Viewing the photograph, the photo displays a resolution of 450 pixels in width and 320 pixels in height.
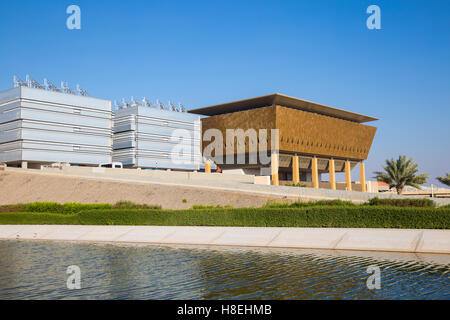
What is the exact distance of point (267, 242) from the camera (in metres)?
20.7

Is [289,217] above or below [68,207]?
below

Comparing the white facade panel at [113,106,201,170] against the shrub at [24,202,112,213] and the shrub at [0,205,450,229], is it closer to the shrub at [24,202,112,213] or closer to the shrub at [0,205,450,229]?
the shrub at [24,202,112,213]

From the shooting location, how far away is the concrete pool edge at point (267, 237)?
18297 mm

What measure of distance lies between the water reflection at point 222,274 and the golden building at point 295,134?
54.4m

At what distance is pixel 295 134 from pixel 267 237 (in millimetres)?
54963

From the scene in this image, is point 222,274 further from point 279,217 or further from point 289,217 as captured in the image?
point 279,217

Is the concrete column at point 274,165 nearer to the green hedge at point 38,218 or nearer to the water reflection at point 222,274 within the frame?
the green hedge at point 38,218

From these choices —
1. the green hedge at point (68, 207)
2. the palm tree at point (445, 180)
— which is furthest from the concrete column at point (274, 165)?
the green hedge at point (68, 207)

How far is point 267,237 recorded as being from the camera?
21.4m

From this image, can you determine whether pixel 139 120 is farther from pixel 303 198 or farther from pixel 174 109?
pixel 303 198

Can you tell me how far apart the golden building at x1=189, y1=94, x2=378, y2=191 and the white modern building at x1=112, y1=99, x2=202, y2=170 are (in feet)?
105

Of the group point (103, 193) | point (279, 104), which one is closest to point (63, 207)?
point (103, 193)

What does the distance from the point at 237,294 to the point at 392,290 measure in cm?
365

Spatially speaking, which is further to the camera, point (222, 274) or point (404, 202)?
point (404, 202)
